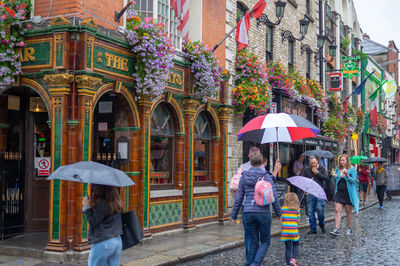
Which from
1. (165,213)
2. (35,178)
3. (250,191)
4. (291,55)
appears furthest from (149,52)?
(291,55)

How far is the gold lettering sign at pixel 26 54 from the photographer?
9.09 m

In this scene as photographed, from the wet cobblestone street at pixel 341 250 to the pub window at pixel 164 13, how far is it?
5659mm

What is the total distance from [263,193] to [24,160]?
18.8ft

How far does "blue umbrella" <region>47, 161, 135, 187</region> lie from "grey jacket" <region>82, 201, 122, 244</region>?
331 mm

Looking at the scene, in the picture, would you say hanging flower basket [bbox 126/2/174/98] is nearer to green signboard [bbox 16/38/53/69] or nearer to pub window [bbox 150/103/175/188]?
pub window [bbox 150/103/175/188]

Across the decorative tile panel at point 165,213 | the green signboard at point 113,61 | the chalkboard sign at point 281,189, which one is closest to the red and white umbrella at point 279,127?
the green signboard at point 113,61

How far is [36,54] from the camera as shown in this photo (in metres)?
9.04

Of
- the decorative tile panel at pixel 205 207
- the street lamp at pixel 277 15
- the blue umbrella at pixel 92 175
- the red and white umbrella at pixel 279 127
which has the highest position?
the street lamp at pixel 277 15

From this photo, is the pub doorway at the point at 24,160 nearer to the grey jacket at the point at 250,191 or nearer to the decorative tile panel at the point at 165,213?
the decorative tile panel at the point at 165,213

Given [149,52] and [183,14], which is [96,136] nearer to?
[149,52]

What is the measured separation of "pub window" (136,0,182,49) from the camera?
37.2ft

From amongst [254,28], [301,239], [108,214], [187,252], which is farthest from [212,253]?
[254,28]

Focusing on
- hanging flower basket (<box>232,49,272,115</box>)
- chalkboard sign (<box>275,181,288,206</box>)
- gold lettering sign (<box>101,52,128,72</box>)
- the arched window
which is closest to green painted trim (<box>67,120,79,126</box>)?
gold lettering sign (<box>101,52,128,72</box>)

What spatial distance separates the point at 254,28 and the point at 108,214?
12.6 meters
